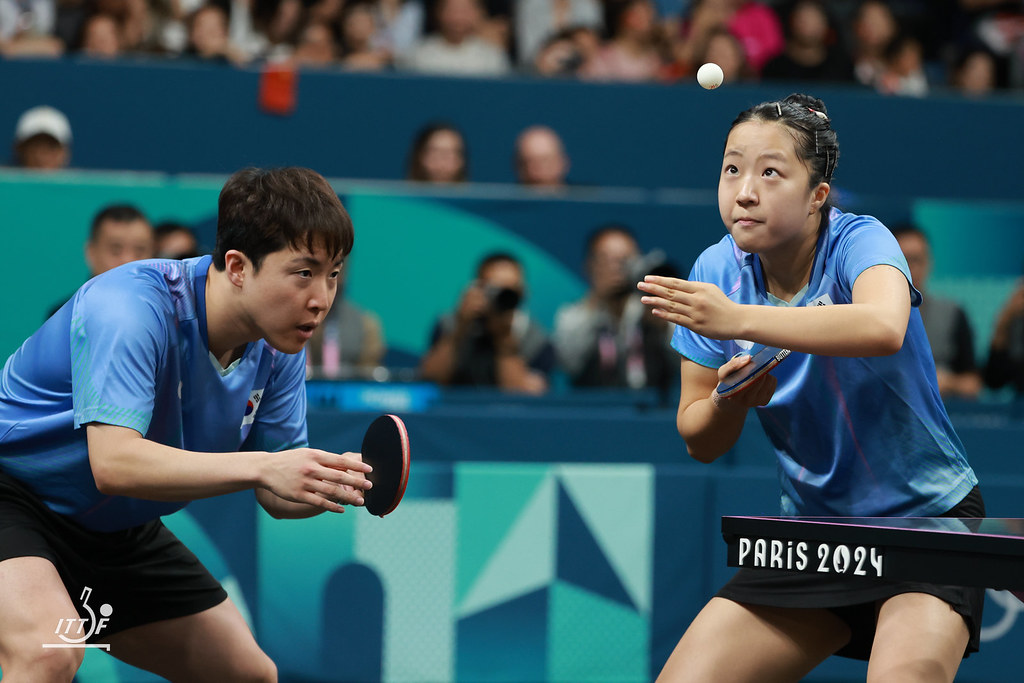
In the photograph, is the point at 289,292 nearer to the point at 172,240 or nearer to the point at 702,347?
the point at 702,347

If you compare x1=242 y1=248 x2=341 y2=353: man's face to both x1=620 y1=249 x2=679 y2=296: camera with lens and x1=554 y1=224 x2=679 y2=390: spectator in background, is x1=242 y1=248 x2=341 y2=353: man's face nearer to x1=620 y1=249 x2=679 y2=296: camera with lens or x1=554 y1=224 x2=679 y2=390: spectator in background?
x1=554 y1=224 x2=679 y2=390: spectator in background

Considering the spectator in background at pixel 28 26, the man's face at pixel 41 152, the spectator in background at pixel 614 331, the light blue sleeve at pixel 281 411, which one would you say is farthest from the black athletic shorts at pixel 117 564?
the spectator in background at pixel 28 26

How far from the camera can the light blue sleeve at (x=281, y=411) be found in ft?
10.5

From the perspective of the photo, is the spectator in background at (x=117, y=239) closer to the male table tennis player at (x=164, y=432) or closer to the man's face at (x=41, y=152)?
the man's face at (x=41, y=152)

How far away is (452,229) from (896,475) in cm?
437

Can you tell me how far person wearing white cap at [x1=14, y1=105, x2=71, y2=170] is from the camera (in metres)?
6.88

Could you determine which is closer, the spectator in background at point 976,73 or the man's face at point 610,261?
the man's face at point 610,261

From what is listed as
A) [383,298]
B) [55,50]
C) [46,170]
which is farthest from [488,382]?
[55,50]

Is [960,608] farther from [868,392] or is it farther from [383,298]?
[383,298]

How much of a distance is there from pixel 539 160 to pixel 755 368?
462 cm

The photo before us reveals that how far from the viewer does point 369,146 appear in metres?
7.97

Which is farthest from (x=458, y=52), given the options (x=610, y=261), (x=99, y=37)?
(x=610, y=261)

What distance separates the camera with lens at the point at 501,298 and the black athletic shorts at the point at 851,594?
304 centimetres
